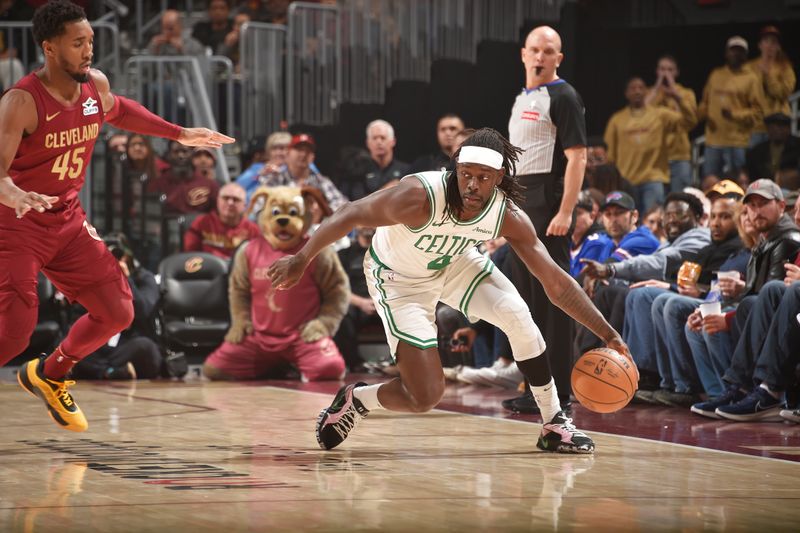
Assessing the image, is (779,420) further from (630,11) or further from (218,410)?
(630,11)

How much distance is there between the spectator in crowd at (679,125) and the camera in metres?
11.5

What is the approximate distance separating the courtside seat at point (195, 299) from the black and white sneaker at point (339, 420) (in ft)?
15.4

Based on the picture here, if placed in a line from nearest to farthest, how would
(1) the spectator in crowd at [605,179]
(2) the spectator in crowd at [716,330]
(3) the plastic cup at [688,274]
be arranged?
(2) the spectator in crowd at [716,330] → (3) the plastic cup at [688,274] → (1) the spectator in crowd at [605,179]

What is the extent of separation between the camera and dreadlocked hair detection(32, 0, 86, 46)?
17.0 ft

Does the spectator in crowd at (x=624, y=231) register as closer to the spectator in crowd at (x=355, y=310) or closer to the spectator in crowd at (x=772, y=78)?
the spectator in crowd at (x=355, y=310)

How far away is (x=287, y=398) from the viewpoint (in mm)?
7613

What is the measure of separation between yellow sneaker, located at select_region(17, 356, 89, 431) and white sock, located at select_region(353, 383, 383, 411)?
1314 millimetres

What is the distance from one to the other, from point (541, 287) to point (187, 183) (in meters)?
5.39

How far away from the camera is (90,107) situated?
536 centimetres

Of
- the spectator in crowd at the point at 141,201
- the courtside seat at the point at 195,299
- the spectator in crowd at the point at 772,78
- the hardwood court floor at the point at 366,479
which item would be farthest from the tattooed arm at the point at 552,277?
the spectator in crowd at the point at 772,78

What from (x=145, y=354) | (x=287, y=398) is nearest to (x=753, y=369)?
(x=287, y=398)

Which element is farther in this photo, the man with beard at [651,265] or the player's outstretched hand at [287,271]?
the man with beard at [651,265]

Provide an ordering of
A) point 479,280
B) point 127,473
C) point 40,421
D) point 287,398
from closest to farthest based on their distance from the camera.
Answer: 1. point 127,473
2. point 479,280
3. point 40,421
4. point 287,398

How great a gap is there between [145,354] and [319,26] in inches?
199
